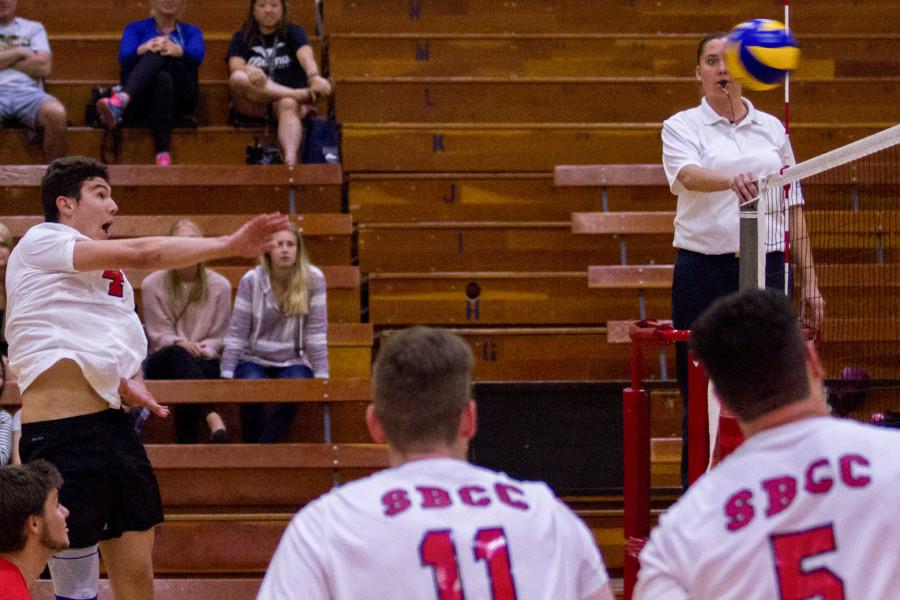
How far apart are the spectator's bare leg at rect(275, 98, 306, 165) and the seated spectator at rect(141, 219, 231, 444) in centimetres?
107

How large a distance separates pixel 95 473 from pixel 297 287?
2.61 m

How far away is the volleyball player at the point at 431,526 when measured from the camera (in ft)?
6.52

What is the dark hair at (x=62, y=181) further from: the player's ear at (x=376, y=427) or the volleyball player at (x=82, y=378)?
the player's ear at (x=376, y=427)

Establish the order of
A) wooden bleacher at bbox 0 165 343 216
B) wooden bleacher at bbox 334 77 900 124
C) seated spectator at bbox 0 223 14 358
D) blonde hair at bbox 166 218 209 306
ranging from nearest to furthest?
seated spectator at bbox 0 223 14 358 < blonde hair at bbox 166 218 209 306 < wooden bleacher at bbox 0 165 343 216 < wooden bleacher at bbox 334 77 900 124

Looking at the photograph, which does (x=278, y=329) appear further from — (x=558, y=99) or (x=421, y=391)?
(x=421, y=391)

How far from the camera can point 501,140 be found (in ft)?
26.6

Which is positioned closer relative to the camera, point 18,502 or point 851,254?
point 18,502

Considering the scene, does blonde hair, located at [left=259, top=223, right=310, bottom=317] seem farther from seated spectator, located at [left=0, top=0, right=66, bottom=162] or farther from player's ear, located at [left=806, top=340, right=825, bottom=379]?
player's ear, located at [left=806, top=340, right=825, bottom=379]

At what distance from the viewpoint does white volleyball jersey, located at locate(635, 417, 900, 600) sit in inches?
77.1

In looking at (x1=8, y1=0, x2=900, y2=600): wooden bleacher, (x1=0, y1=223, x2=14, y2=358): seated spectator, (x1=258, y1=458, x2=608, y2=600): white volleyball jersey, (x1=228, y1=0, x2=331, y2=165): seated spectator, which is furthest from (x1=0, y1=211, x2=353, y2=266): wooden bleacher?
(x1=258, y1=458, x2=608, y2=600): white volleyball jersey

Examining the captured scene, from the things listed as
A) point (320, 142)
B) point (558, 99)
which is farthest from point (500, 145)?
point (320, 142)

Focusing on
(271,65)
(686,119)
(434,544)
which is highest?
(271,65)

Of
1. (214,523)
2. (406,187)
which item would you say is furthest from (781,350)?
(406,187)

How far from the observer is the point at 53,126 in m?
7.73
